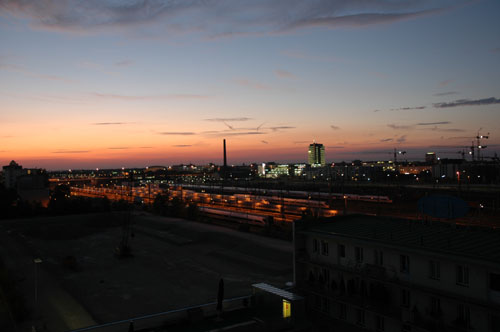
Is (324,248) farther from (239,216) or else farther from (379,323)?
(239,216)

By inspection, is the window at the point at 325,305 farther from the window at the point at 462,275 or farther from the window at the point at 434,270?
the window at the point at 462,275

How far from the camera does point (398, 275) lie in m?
12.5

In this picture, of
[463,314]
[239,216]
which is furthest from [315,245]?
[239,216]

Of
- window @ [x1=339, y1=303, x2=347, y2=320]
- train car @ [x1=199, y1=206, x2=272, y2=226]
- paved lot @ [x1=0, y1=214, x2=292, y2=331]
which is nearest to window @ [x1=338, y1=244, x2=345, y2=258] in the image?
window @ [x1=339, y1=303, x2=347, y2=320]

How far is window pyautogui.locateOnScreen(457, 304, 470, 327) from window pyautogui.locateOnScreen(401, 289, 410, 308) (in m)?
1.57

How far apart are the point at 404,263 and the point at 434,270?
1.02 meters

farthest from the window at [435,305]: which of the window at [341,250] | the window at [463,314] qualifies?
the window at [341,250]

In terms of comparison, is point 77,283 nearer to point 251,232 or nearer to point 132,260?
point 132,260

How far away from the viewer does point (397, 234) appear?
1398 centimetres

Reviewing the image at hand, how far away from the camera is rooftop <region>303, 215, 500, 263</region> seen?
11414 millimetres

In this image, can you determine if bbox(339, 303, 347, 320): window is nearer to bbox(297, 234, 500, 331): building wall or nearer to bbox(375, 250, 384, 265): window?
bbox(297, 234, 500, 331): building wall

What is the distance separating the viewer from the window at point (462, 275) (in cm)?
1093

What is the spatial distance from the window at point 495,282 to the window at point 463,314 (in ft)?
3.27

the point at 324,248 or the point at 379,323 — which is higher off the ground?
the point at 324,248
